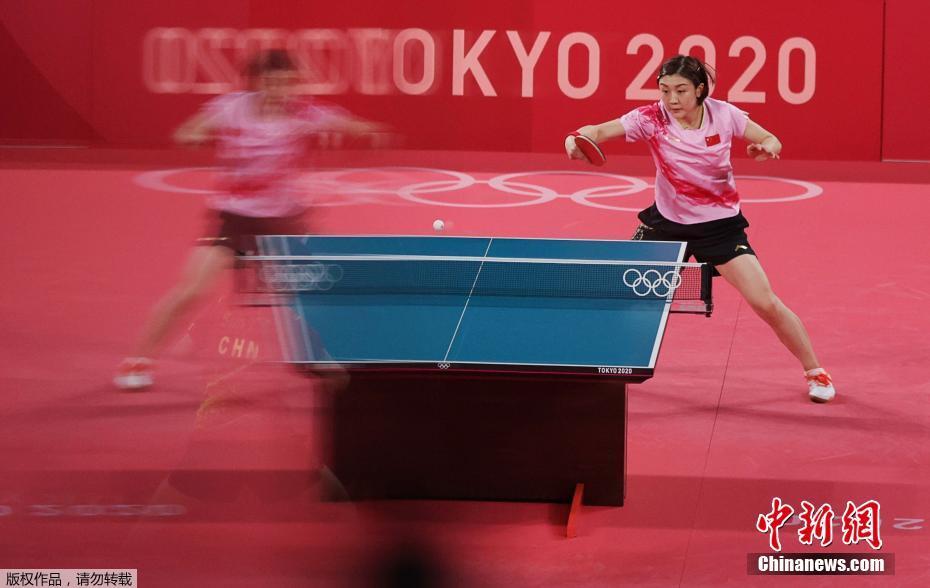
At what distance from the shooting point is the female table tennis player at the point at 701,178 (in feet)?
15.6

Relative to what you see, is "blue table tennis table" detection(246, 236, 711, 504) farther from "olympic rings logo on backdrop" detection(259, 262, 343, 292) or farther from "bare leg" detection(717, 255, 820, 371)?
"bare leg" detection(717, 255, 820, 371)

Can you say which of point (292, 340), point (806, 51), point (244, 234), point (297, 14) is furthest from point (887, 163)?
point (292, 340)

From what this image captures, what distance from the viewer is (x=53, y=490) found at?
13.4ft

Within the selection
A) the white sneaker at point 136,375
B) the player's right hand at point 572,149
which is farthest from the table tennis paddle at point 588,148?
the white sneaker at point 136,375

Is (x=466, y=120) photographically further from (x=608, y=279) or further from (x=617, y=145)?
(x=608, y=279)

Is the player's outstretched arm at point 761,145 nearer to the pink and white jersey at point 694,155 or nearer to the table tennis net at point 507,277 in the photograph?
the pink and white jersey at point 694,155

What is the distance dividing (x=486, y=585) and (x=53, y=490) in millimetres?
1483

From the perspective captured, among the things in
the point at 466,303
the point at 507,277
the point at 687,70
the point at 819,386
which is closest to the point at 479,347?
the point at 466,303

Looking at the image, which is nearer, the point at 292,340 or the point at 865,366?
the point at 292,340

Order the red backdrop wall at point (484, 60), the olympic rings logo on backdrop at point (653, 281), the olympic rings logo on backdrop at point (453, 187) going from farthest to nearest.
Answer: the red backdrop wall at point (484, 60) → the olympic rings logo on backdrop at point (453, 187) → the olympic rings logo on backdrop at point (653, 281)

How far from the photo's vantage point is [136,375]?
16.9ft

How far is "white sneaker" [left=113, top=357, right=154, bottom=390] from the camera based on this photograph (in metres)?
5.13

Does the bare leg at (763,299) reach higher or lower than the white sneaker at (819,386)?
higher

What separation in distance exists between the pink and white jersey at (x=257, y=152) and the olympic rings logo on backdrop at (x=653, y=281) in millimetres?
1334
